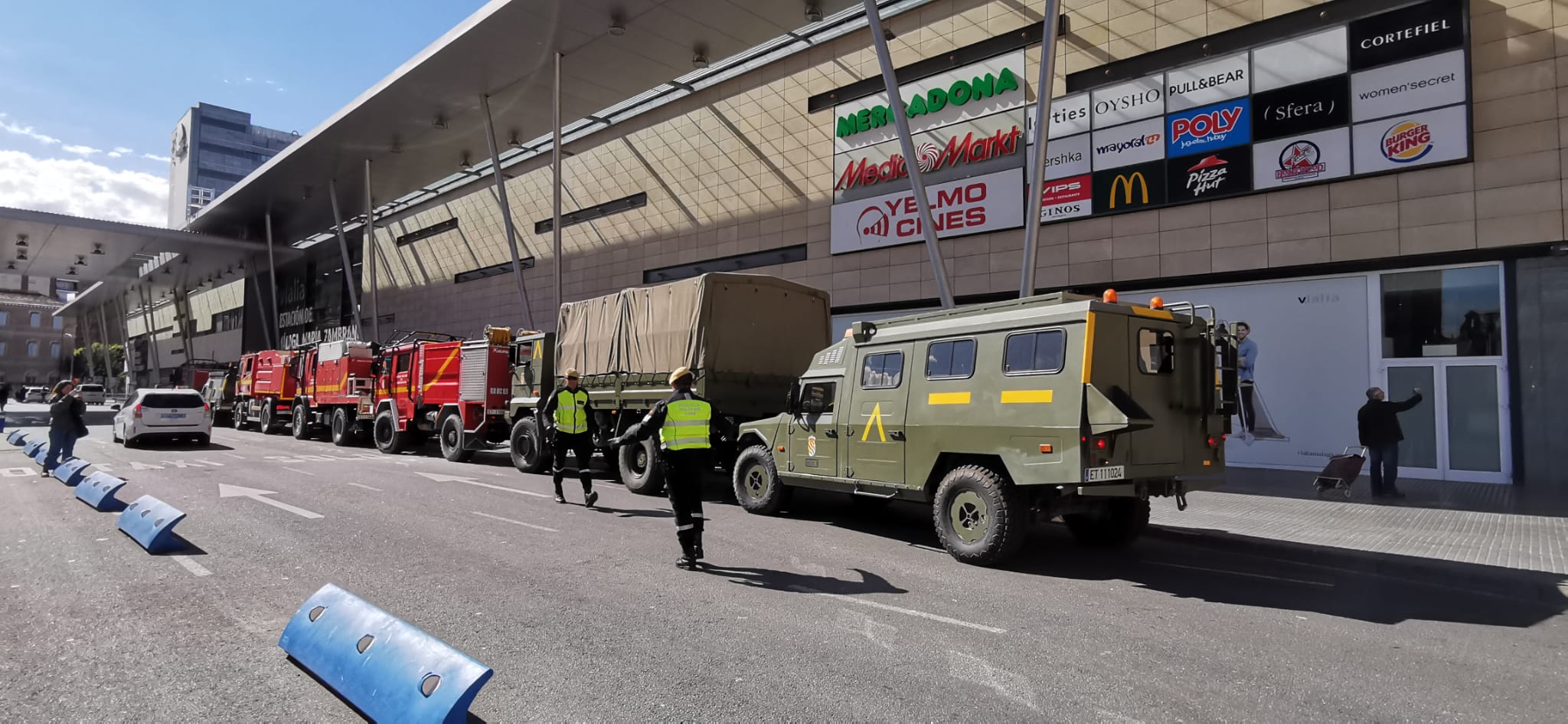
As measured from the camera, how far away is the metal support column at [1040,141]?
13.2 m

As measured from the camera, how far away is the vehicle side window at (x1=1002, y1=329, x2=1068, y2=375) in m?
6.95

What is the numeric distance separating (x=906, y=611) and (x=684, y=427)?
2.47 metres

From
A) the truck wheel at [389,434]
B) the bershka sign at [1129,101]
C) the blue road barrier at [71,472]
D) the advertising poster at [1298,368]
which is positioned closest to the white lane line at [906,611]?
the advertising poster at [1298,368]

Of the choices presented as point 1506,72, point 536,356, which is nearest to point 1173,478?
point 1506,72

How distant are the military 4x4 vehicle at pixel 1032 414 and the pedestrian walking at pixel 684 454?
2181 mm

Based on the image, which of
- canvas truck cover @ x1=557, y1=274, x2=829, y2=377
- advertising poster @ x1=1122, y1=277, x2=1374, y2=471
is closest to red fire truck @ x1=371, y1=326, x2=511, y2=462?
canvas truck cover @ x1=557, y1=274, x2=829, y2=377

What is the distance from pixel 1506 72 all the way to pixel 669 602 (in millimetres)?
14740

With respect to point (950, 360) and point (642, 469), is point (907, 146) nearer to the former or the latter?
point (642, 469)

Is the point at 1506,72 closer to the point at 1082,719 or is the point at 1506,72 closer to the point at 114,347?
the point at 1082,719

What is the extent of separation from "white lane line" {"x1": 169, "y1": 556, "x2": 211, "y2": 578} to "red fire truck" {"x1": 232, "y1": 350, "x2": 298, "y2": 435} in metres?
21.6

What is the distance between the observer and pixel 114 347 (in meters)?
94.4

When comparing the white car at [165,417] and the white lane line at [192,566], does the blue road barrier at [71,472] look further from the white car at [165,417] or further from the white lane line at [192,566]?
the white car at [165,417]

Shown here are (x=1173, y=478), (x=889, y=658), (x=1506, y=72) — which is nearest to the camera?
(x=889, y=658)

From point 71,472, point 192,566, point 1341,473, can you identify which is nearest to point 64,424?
point 71,472
